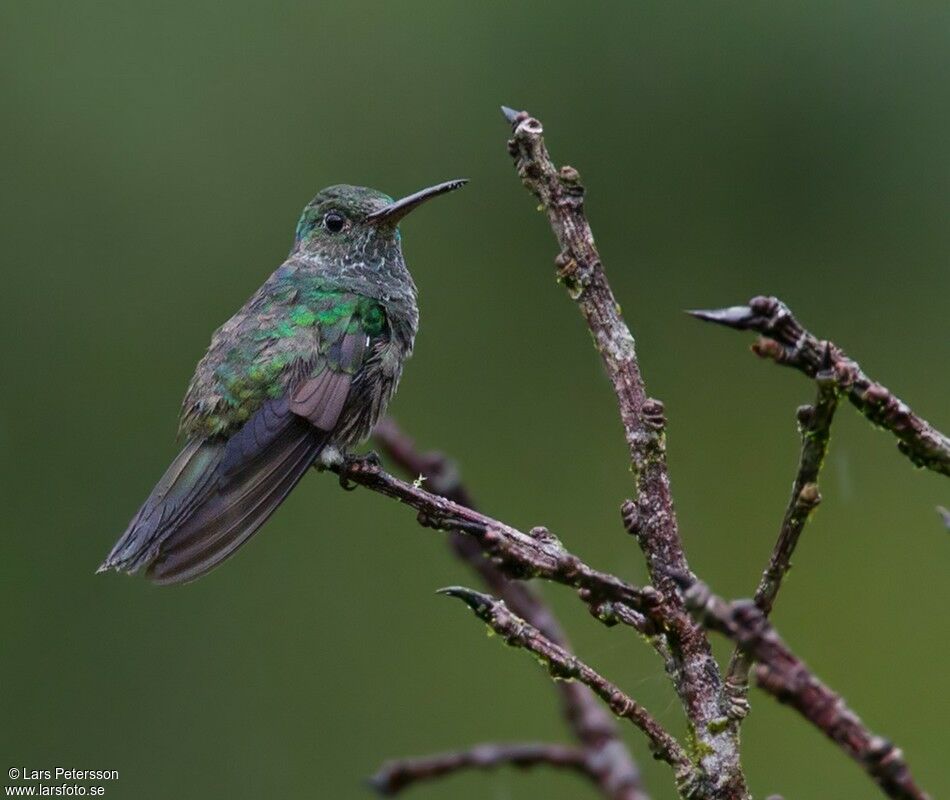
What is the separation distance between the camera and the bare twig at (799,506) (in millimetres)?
1418

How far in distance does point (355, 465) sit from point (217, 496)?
61cm

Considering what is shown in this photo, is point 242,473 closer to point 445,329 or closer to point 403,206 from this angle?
point 403,206

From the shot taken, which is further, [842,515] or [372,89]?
[372,89]

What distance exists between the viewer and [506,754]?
2.08 m

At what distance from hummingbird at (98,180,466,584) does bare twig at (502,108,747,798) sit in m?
1.84

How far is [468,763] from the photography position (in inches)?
80.9

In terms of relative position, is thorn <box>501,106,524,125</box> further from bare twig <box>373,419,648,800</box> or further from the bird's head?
the bird's head

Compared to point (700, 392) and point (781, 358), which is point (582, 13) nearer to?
point (700, 392)

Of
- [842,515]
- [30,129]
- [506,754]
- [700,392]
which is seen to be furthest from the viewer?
[30,129]

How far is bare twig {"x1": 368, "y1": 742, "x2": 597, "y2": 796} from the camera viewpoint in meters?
2.04

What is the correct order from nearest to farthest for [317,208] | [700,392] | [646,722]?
[646,722] → [317,208] → [700,392]

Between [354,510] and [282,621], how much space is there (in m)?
0.86

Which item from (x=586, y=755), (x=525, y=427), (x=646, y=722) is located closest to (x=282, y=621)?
(x=525, y=427)

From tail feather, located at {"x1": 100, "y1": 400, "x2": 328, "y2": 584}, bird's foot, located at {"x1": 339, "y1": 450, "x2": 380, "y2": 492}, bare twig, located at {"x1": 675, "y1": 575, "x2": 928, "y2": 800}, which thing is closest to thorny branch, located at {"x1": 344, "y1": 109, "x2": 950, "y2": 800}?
bare twig, located at {"x1": 675, "y1": 575, "x2": 928, "y2": 800}
